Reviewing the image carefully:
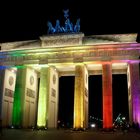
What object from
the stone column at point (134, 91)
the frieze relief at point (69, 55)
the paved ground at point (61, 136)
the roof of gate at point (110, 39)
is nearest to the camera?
the paved ground at point (61, 136)

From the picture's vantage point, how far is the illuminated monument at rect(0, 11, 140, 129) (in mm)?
35375

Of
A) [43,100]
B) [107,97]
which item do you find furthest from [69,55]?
[107,97]

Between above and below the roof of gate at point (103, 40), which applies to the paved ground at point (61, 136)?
below

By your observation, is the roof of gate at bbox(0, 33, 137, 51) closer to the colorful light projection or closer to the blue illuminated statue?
the blue illuminated statue

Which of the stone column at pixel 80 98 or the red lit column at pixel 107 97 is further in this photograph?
the stone column at pixel 80 98

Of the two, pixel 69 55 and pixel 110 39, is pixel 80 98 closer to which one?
pixel 69 55

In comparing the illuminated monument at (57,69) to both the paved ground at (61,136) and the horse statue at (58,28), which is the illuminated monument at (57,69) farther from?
the paved ground at (61,136)

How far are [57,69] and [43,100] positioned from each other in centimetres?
668

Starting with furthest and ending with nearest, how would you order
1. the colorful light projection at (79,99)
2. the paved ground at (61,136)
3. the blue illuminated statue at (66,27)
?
the blue illuminated statue at (66,27), the colorful light projection at (79,99), the paved ground at (61,136)

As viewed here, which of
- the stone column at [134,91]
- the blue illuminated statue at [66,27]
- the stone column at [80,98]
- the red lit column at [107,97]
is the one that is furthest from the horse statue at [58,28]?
the stone column at [134,91]

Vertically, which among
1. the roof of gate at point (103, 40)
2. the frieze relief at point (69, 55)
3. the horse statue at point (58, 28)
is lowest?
the frieze relief at point (69, 55)

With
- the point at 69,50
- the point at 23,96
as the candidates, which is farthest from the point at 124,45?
the point at 23,96

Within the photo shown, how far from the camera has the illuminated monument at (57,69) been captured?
35.4 m

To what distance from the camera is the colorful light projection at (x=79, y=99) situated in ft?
115
